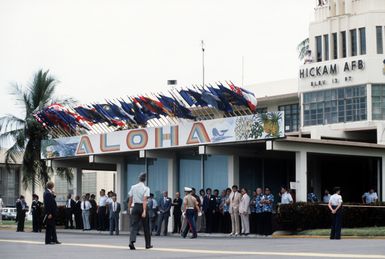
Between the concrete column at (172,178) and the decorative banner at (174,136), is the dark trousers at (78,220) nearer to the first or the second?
the decorative banner at (174,136)

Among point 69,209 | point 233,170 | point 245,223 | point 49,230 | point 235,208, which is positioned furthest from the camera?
point 69,209

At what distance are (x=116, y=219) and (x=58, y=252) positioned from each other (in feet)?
56.0

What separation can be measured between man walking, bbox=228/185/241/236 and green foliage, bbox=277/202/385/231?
1765 mm

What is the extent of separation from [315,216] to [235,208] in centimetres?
299

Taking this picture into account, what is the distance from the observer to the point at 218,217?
120 feet

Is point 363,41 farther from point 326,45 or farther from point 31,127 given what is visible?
point 31,127

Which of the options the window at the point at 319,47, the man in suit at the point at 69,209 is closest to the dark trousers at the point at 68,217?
the man in suit at the point at 69,209

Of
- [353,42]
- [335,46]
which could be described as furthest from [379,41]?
[335,46]

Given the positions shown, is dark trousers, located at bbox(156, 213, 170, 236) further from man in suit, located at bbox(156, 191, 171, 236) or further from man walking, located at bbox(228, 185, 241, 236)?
man walking, located at bbox(228, 185, 241, 236)

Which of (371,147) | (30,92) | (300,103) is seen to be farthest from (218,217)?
(30,92)

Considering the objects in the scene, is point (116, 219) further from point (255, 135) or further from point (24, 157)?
point (24, 157)

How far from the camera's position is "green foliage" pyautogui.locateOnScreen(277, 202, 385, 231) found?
33.0 metres

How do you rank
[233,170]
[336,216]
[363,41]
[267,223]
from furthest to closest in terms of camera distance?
1. [363,41]
2. [233,170]
3. [267,223]
4. [336,216]

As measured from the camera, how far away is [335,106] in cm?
4688
